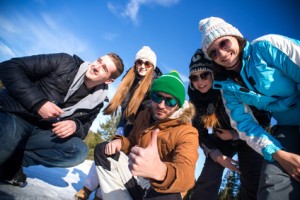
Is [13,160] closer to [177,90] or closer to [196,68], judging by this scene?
[177,90]

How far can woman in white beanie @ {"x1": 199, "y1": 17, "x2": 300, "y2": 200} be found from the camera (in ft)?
6.70

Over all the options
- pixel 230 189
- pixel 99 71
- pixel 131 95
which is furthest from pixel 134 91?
pixel 230 189

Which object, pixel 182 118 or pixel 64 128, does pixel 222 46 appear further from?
pixel 64 128

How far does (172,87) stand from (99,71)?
3.97 ft

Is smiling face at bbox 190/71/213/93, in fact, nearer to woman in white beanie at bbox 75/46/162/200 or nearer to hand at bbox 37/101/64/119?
woman in white beanie at bbox 75/46/162/200

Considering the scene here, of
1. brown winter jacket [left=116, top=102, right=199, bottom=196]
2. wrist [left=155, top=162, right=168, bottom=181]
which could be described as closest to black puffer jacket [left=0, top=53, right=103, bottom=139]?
brown winter jacket [left=116, top=102, right=199, bottom=196]

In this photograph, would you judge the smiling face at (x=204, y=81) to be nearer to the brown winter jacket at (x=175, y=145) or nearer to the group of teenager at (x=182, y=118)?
the group of teenager at (x=182, y=118)

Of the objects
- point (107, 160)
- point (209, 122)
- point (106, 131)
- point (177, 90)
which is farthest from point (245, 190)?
point (106, 131)

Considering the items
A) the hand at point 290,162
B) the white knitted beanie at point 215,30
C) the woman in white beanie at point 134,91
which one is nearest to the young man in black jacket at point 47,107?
the woman in white beanie at point 134,91

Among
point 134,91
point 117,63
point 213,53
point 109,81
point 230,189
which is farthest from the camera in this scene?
point 230,189

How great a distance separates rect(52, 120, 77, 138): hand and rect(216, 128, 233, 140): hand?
226 cm

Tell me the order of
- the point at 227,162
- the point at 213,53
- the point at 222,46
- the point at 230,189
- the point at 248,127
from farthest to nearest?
the point at 230,189 → the point at 227,162 → the point at 213,53 → the point at 222,46 → the point at 248,127

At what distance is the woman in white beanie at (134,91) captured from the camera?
12.8 ft

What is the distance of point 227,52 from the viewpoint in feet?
9.28
